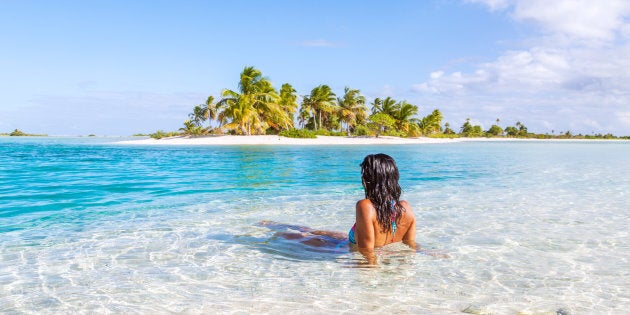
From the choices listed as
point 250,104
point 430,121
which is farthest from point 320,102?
point 430,121

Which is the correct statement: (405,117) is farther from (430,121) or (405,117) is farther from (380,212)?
(380,212)

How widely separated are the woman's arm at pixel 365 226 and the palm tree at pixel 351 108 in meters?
69.9

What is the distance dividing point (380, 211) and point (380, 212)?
0.08 feet

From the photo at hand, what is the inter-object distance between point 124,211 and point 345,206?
5094 mm

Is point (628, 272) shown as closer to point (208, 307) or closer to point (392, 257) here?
point (392, 257)

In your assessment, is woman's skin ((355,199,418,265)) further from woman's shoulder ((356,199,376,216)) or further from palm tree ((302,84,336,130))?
palm tree ((302,84,336,130))

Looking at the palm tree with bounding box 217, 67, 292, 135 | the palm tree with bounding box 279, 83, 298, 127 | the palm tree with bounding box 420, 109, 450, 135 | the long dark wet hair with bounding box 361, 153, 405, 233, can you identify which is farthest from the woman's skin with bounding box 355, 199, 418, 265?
the palm tree with bounding box 420, 109, 450, 135

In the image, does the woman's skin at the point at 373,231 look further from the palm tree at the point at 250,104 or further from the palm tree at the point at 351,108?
the palm tree at the point at 351,108

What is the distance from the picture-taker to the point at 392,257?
18.3ft

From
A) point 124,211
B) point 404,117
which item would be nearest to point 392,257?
point 124,211

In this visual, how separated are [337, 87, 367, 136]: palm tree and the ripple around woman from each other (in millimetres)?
69538

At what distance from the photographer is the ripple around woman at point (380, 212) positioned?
15.7 feet

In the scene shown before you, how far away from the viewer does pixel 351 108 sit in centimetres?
7550

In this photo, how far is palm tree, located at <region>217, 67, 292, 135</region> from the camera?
188 feet
